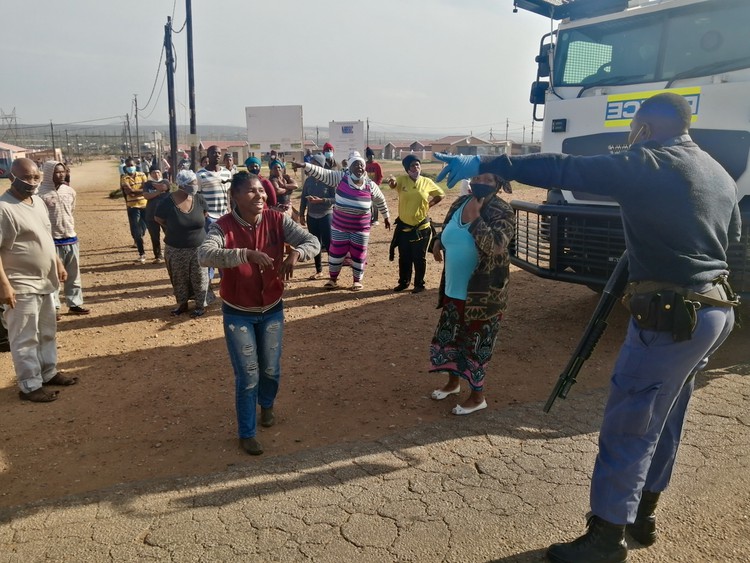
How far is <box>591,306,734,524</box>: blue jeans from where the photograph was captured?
8.24 feet

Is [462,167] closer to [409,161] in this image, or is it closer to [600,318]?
[600,318]

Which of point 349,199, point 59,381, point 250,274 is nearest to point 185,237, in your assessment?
point 349,199

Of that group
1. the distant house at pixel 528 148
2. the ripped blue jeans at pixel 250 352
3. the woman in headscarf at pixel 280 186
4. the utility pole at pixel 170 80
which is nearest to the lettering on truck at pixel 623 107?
the ripped blue jeans at pixel 250 352

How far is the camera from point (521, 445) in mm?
3805

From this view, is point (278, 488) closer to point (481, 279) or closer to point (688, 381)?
point (481, 279)

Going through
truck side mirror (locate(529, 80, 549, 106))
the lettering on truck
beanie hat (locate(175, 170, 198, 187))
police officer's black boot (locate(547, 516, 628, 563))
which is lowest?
police officer's black boot (locate(547, 516, 628, 563))

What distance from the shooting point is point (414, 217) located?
24.7 ft

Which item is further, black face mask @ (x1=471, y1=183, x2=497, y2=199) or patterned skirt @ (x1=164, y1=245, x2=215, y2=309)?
patterned skirt @ (x1=164, y1=245, x2=215, y2=309)

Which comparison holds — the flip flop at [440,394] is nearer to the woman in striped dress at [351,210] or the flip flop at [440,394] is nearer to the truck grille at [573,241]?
the truck grille at [573,241]

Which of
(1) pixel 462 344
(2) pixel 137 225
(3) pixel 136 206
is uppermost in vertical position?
(3) pixel 136 206

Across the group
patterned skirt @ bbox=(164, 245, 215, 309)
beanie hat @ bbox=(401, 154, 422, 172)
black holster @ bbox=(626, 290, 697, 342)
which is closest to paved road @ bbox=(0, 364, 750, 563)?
black holster @ bbox=(626, 290, 697, 342)

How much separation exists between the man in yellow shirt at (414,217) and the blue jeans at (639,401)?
5.06 m

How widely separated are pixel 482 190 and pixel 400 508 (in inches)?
80.3

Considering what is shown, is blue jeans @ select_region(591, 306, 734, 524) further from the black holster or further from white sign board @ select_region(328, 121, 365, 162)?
white sign board @ select_region(328, 121, 365, 162)
